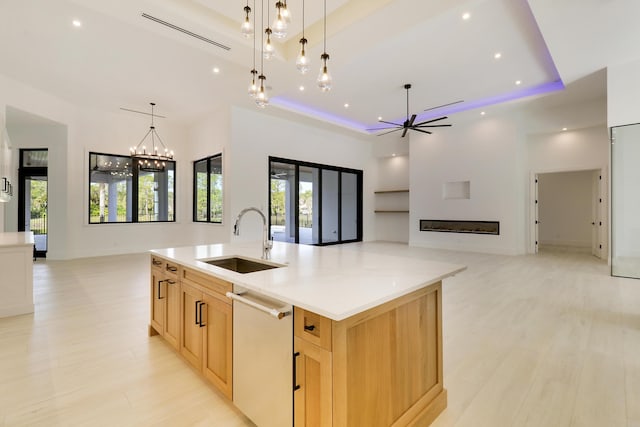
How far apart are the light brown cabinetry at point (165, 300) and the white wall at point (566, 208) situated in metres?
10.5

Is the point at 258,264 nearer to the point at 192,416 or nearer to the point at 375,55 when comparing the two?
the point at 192,416

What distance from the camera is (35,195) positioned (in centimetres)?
759

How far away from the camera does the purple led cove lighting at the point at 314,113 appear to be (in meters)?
7.23

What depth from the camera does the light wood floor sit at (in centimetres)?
181

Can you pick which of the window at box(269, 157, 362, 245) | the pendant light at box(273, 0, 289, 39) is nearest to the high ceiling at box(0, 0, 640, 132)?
the pendant light at box(273, 0, 289, 39)

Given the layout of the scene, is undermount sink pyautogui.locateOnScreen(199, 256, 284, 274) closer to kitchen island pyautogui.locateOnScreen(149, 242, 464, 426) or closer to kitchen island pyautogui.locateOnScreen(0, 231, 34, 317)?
kitchen island pyautogui.locateOnScreen(149, 242, 464, 426)

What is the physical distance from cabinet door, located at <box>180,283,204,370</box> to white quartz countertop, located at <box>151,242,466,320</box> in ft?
0.73

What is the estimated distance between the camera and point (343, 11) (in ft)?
12.4

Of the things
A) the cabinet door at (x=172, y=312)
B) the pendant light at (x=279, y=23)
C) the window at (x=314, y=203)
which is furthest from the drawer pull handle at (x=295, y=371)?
the window at (x=314, y=203)

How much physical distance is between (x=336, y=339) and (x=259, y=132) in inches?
270

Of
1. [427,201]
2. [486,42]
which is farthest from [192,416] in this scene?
[427,201]

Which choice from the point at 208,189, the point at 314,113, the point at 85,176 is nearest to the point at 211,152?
the point at 208,189

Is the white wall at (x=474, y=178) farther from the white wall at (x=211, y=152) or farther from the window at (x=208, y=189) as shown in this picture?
the window at (x=208, y=189)

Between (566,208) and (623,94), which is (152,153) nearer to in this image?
(623,94)
